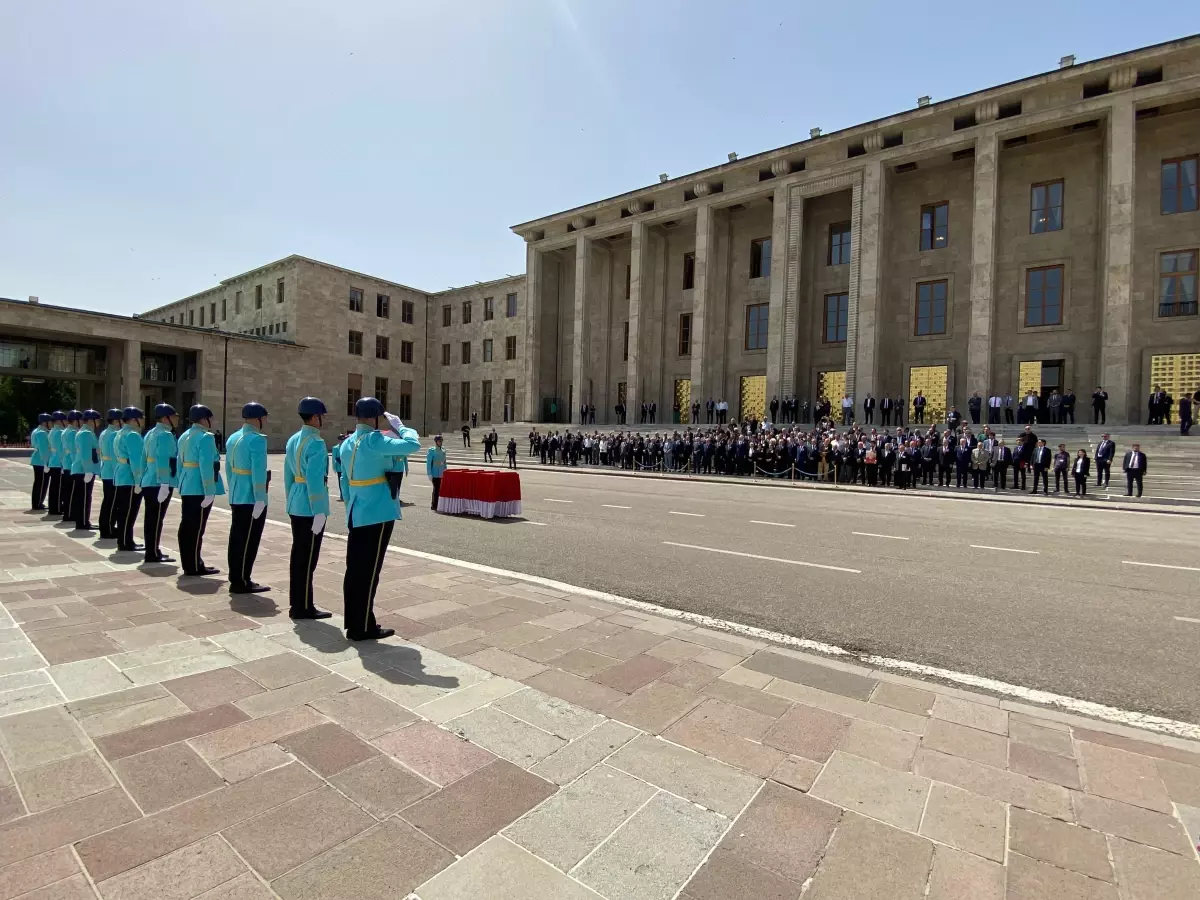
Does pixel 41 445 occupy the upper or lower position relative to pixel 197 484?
upper

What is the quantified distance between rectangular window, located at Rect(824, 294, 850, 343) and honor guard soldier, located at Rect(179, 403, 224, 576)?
107ft

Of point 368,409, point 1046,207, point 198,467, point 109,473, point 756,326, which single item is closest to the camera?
point 368,409

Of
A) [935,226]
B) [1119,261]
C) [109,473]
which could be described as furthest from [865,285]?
[109,473]

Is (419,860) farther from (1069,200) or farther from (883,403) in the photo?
(1069,200)

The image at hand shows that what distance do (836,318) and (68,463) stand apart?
3376 cm

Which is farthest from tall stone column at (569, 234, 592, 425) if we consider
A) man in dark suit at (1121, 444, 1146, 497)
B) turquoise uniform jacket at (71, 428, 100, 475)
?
turquoise uniform jacket at (71, 428, 100, 475)

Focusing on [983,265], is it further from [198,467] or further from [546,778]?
[546,778]

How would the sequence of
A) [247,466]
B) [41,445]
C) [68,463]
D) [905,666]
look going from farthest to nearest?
[41,445], [68,463], [247,466], [905,666]

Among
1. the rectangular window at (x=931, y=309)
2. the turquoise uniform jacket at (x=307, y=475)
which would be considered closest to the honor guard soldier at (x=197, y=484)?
the turquoise uniform jacket at (x=307, y=475)

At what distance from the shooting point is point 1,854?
225 centimetres

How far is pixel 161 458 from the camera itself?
781 cm

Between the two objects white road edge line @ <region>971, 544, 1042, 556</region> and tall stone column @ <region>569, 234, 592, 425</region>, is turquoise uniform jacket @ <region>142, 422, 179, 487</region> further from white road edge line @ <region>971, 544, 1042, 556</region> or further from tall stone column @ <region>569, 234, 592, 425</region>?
tall stone column @ <region>569, 234, 592, 425</region>

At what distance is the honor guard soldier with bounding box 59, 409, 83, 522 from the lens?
10883mm

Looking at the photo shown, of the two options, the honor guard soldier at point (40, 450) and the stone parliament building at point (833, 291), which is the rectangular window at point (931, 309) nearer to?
the stone parliament building at point (833, 291)
